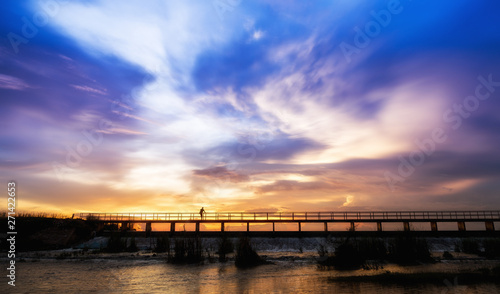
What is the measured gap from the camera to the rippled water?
1295 cm

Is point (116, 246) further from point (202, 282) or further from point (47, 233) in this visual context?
point (202, 282)

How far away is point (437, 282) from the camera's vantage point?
46.1ft

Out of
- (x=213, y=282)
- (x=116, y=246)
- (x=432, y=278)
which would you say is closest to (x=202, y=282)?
(x=213, y=282)

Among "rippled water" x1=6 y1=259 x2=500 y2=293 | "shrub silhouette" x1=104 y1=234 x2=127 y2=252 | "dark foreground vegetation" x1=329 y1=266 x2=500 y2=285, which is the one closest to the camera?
"rippled water" x1=6 y1=259 x2=500 y2=293

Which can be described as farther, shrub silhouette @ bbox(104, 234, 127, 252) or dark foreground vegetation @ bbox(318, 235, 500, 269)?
shrub silhouette @ bbox(104, 234, 127, 252)

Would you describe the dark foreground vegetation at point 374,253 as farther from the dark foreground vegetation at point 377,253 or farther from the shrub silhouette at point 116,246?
the shrub silhouette at point 116,246

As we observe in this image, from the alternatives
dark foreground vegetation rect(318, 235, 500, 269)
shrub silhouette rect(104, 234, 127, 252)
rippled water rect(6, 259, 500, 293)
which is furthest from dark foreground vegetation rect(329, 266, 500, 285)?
shrub silhouette rect(104, 234, 127, 252)

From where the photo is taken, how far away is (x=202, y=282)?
1515cm

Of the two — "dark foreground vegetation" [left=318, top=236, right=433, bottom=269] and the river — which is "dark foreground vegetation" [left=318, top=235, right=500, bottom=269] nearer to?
"dark foreground vegetation" [left=318, top=236, right=433, bottom=269]

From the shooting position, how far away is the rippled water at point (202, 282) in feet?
42.5

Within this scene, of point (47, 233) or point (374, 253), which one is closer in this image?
point (374, 253)

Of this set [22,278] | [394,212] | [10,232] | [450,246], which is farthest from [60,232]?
[450,246]

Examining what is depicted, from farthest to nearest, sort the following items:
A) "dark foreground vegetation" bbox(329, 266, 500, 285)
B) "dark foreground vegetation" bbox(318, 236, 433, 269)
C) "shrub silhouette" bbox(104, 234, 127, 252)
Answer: "shrub silhouette" bbox(104, 234, 127, 252), "dark foreground vegetation" bbox(318, 236, 433, 269), "dark foreground vegetation" bbox(329, 266, 500, 285)

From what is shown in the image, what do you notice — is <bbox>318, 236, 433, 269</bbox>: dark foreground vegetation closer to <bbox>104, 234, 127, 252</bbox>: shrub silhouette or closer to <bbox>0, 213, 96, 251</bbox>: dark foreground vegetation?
<bbox>104, 234, 127, 252</bbox>: shrub silhouette
